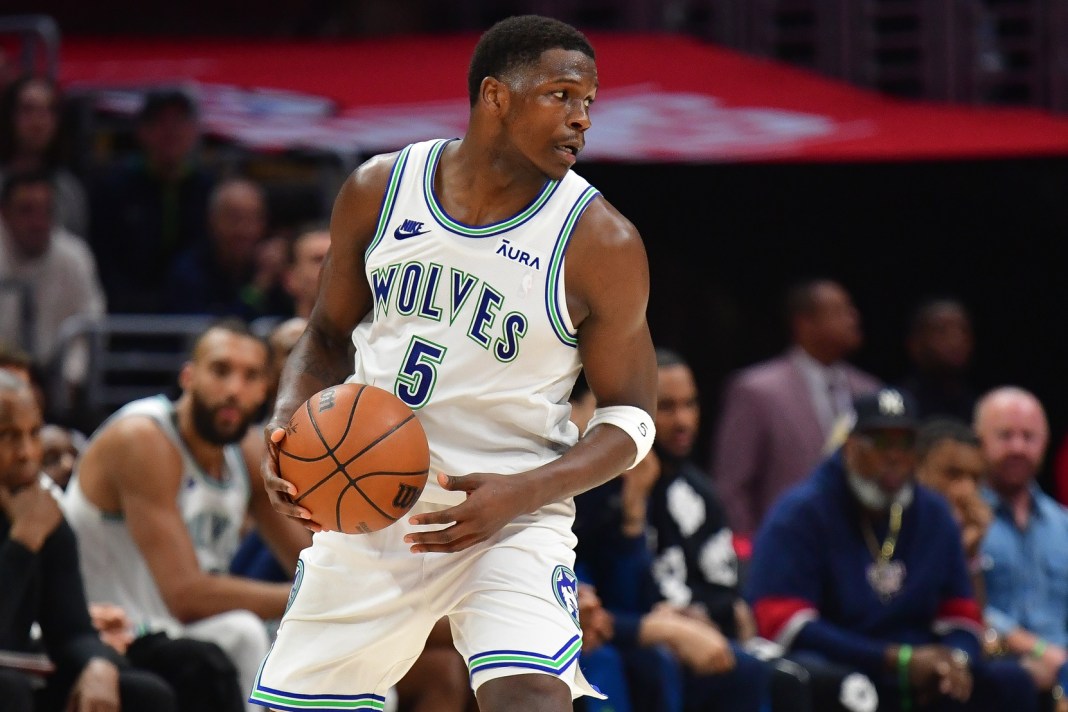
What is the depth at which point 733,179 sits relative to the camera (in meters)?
11.6

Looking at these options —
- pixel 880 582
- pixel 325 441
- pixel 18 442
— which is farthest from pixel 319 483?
pixel 880 582

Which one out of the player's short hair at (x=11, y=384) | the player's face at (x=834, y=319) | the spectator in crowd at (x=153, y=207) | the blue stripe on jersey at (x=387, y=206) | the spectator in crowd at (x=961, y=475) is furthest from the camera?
the player's face at (x=834, y=319)

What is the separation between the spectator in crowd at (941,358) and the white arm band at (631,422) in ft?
20.5

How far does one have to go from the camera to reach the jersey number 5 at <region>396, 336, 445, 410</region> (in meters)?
4.25

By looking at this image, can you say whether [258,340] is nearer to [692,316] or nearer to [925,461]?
[925,461]

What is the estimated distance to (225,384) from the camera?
638cm

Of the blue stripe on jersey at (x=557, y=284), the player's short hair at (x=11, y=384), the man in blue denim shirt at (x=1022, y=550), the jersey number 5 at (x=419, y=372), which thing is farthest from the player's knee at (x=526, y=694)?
the man in blue denim shirt at (x=1022, y=550)

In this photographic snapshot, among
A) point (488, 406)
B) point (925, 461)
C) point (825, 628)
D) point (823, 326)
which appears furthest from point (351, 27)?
point (488, 406)

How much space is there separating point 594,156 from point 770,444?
5.91 feet

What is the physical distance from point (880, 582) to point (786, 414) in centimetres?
211

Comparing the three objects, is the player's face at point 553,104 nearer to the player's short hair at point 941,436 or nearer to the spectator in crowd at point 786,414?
the player's short hair at point 941,436

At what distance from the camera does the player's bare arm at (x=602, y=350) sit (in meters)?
4.10

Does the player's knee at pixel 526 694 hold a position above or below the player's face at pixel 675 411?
above

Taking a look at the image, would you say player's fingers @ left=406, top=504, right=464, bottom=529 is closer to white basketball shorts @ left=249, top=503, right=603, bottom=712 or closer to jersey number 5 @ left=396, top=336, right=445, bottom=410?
white basketball shorts @ left=249, top=503, right=603, bottom=712
